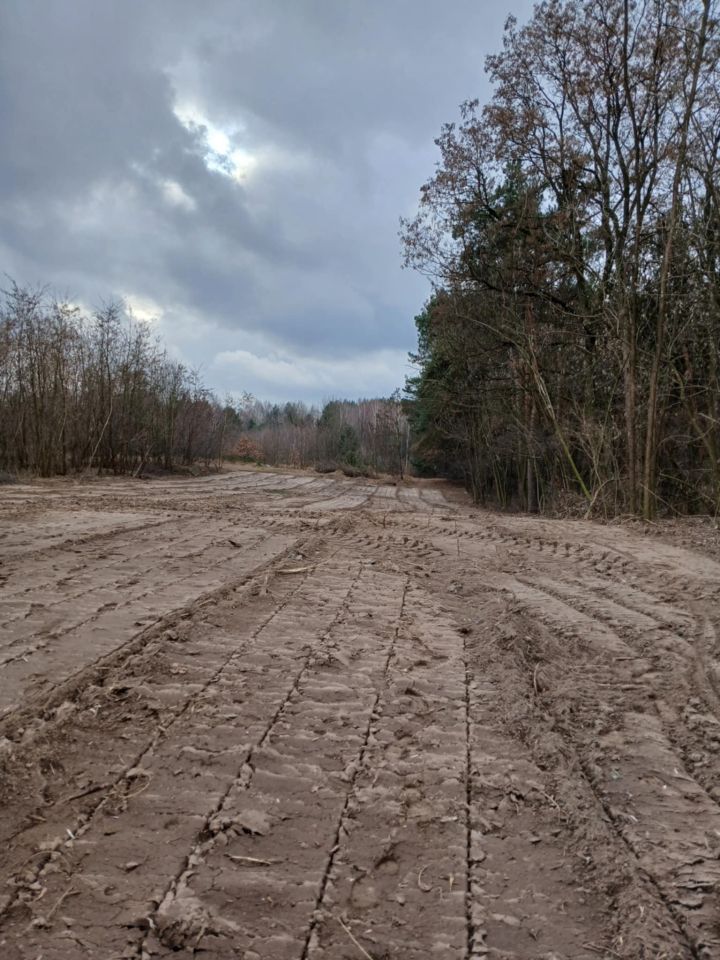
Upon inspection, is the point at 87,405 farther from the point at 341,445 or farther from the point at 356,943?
the point at 341,445

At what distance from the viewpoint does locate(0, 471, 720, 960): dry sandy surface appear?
5.14 feet

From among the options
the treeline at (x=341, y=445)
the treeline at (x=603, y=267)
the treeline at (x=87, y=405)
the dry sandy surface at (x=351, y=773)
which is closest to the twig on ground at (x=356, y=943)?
the dry sandy surface at (x=351, y=773)

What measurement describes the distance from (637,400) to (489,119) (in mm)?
7601

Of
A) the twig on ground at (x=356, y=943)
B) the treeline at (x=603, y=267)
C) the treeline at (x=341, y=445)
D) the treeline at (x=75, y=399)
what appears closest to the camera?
the twig on ground at (x=356, y=943)

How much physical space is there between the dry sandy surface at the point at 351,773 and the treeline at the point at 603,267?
22.2ft

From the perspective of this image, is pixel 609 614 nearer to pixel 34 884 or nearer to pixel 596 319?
pixel 34 884

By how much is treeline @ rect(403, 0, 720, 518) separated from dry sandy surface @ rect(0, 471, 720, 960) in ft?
22.2

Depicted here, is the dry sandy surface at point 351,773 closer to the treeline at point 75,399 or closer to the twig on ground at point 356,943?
the twig on ground at point 356,943

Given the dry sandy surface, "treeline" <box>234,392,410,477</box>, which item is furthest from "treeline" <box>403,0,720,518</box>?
"treeline" <box>234,392,410,477</box>

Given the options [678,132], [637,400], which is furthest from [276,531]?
[678,132]

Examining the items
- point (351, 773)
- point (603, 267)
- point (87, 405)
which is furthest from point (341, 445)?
point (351, 773)

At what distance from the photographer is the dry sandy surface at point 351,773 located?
157 cm

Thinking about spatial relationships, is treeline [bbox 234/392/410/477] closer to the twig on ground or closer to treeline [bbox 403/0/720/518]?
treeline [bbox 403/0/720/518]

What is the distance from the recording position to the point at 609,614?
4316mm
